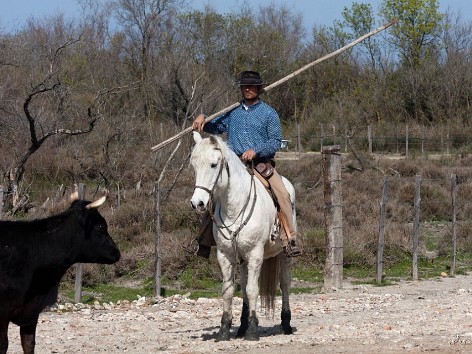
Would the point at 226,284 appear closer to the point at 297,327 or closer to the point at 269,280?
the point at 269,280

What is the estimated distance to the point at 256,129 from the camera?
38.6 ft

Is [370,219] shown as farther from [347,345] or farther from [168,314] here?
[347,345]

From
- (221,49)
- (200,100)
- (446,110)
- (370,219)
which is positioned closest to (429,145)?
(446,110)

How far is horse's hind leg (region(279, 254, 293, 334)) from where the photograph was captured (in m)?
12.0

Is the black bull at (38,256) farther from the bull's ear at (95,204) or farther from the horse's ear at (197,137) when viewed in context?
the horse's ear at (197,137)

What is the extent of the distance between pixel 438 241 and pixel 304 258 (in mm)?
4164

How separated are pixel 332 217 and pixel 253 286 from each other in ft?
20.1

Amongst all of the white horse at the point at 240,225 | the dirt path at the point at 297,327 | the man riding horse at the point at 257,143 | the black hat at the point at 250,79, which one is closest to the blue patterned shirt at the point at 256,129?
the man riding horse at the point at 257,143

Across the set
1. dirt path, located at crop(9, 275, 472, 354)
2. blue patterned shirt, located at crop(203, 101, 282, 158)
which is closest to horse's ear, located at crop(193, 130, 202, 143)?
blue patterned shirt, located at crop(203, 101, 282, 158)

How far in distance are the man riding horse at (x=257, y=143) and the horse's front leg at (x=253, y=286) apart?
478mm

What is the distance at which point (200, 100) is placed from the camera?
104 feet

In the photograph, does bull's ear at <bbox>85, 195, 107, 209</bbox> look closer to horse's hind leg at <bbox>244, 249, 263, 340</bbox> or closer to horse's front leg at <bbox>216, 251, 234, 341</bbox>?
horse's front leg at <bbox>216, 251, 234, 341</bbox>

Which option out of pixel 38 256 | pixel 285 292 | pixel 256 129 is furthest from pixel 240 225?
pixel 38 256

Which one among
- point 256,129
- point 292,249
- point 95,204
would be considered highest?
point 256,129
